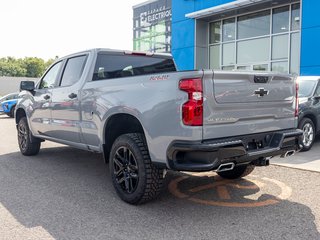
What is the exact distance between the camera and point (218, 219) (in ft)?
12.7

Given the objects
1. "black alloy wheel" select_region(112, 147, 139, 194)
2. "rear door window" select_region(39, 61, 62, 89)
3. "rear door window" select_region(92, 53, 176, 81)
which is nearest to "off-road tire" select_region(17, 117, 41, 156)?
"rear door window" select_region(39, 61, 62, 89)

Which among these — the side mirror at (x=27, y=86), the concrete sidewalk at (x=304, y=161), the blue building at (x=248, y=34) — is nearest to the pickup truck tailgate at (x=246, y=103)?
the concrete sidewalk at (x=304, y=161)

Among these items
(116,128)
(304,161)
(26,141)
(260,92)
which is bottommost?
(304,161)

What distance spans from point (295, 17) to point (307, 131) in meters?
8.18

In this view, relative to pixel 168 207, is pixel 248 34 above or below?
above

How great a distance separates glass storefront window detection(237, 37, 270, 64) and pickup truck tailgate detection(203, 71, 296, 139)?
37.7 feet

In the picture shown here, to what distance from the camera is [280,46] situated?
14.8 m

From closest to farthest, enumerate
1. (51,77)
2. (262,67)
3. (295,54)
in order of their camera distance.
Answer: (51,77) → (295,54) → (262,67)

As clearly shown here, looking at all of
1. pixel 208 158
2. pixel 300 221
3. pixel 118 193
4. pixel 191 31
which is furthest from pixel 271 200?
pixel 191 31

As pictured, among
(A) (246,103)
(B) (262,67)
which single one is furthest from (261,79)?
(B) (262,67)

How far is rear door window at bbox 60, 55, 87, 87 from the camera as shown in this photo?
559 centimetres

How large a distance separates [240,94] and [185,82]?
2.25 feet

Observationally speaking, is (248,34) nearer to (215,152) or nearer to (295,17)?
(295,17)

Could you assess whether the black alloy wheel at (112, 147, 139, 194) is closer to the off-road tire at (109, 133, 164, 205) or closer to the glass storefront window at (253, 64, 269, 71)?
the off-road tire at (109, 133, 164, 205)
